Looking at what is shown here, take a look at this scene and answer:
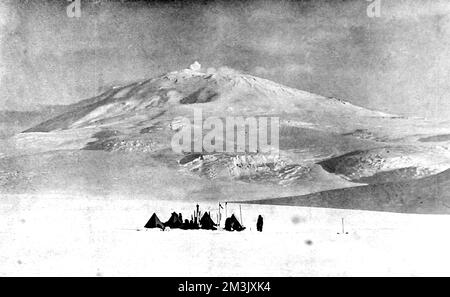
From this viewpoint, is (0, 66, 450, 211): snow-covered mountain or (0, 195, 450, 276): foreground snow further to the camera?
(0, 66, 450, 211): snow-covered mountain

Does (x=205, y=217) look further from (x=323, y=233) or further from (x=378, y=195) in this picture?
(x=378, y=195)

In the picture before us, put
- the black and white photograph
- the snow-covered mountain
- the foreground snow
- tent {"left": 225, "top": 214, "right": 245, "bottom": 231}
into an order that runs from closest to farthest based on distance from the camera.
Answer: the foreground snow, the black and white photograph, tent {"left": 225, "top": 214, "right": 245, "bottom": 231}, the snow-covered mountain

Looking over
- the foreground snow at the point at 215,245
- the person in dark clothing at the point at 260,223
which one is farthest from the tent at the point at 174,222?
the person in dark clothing at the point at 260,223

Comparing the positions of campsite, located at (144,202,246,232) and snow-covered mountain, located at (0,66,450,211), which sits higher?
snow-covered mountain, located at (0,66,450,211)

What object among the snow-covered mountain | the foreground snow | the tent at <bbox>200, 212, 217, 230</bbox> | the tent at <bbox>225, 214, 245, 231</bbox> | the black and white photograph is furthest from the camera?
the snow-covered mountain

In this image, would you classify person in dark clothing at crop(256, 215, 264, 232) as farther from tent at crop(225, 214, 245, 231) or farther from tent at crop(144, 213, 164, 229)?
tent at crop(144, 213, 164, 229)

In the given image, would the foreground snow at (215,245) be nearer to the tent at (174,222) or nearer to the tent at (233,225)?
the tent at (233,225)

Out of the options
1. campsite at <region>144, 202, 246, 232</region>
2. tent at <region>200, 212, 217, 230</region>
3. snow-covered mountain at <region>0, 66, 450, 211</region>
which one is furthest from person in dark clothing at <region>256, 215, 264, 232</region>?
snow-covered mountain at <region>0, 66, 450, 211</region>

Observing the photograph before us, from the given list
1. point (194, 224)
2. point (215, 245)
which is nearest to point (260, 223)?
point (194, 224)
